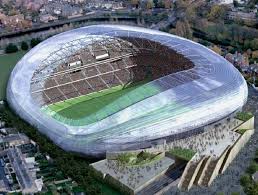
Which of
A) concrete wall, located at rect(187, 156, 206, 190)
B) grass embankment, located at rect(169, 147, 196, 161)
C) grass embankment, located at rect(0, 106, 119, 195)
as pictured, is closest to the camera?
grass embankment, located at rect(0, 106, 119, 195)

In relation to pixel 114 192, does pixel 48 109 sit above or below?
above

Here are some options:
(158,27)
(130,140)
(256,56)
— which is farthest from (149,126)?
(158,27)

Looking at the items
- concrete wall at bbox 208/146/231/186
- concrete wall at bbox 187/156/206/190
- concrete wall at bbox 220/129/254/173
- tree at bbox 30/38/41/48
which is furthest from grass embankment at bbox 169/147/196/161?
tree at bbox 30/38/41/48

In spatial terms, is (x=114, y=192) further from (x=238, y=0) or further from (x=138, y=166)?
(x=238, y=0)

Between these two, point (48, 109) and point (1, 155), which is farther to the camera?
point (48, 109)

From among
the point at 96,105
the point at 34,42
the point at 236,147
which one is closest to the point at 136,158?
the point at 236,147

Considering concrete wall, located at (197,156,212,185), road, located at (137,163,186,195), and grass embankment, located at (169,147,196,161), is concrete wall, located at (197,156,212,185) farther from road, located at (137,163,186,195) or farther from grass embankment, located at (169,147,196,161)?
road, located at (137,163,186,195)

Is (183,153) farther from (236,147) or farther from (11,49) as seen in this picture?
(11,49)
